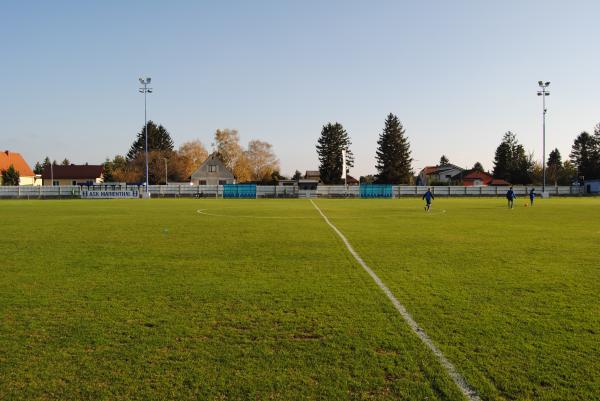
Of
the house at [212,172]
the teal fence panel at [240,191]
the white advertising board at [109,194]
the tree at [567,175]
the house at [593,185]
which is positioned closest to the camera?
the white advertising board at [109,194]

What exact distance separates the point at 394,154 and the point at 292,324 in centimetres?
9785

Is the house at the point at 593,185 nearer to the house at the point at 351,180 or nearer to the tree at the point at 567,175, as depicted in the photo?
the tree at the point at 567,175

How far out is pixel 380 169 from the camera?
10394 centimetres

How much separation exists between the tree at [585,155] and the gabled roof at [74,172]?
11212cm

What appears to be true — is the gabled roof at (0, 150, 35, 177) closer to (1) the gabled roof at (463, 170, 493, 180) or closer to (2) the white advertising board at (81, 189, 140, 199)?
(2) the white advertising board at (81, 189, 140, 199)

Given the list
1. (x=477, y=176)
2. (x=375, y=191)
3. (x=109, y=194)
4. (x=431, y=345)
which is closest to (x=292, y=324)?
(x=431, y=345)

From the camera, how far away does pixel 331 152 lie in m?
113

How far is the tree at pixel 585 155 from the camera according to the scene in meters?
102

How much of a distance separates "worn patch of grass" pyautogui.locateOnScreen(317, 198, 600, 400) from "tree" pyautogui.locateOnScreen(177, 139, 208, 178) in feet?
320

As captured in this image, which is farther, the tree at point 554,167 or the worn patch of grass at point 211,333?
the tree at point 554,167

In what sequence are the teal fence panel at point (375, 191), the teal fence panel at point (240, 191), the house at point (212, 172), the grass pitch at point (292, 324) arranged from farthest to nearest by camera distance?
the house at point (212, 172) → the teal fence panel at point (375, 191) → the teal fence panel at point (240, 191) → the grass pitch at point (292, 324)

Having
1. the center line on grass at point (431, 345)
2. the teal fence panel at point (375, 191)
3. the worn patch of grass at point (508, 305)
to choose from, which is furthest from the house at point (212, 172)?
the center line on grass at point (431, 345)

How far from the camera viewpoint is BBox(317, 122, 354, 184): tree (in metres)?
111

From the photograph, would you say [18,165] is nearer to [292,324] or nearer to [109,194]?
[109,194]
